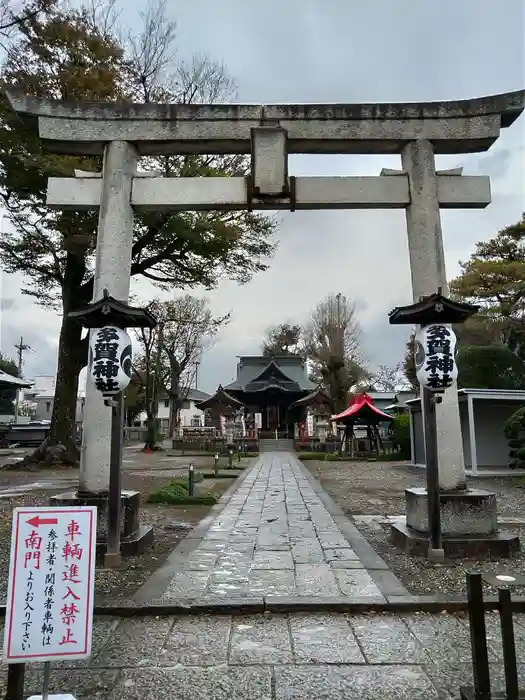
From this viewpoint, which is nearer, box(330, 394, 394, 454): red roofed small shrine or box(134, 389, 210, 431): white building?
box(330, 394, 394, 454): red roofed small shrine

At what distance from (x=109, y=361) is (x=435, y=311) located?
12.2ft

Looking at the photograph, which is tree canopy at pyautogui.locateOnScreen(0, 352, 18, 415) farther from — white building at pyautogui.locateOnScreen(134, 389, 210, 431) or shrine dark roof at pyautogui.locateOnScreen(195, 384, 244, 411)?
shrine dark roof at pyautogui.locateOnScreen(195, 384, 244, 411)

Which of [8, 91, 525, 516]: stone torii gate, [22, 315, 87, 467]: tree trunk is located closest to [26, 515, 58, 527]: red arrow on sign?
[8, 91, 525, 516]: stone torii gate

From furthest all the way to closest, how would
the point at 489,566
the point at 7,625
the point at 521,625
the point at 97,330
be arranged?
1. the point at 97,330
2. the point at 489,566
3. the point at 521,625
4. the point at 7,625

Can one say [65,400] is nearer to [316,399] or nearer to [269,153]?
[269,153]

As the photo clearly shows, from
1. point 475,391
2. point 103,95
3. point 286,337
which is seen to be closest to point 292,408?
point 286,337

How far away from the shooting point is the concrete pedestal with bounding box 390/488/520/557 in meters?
5.86

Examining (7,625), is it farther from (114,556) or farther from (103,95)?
(103,95)

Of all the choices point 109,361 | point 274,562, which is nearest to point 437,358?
point 274,562

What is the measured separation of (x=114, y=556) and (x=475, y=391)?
14.1m

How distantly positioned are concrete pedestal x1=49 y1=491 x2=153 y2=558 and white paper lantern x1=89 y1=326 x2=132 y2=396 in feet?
4.26

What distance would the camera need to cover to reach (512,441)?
15.5 m

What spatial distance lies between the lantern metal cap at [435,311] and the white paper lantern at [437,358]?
96mm

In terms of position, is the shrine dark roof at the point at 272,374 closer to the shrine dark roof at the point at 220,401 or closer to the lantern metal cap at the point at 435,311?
the shrine dark roof at the point at 220,401
